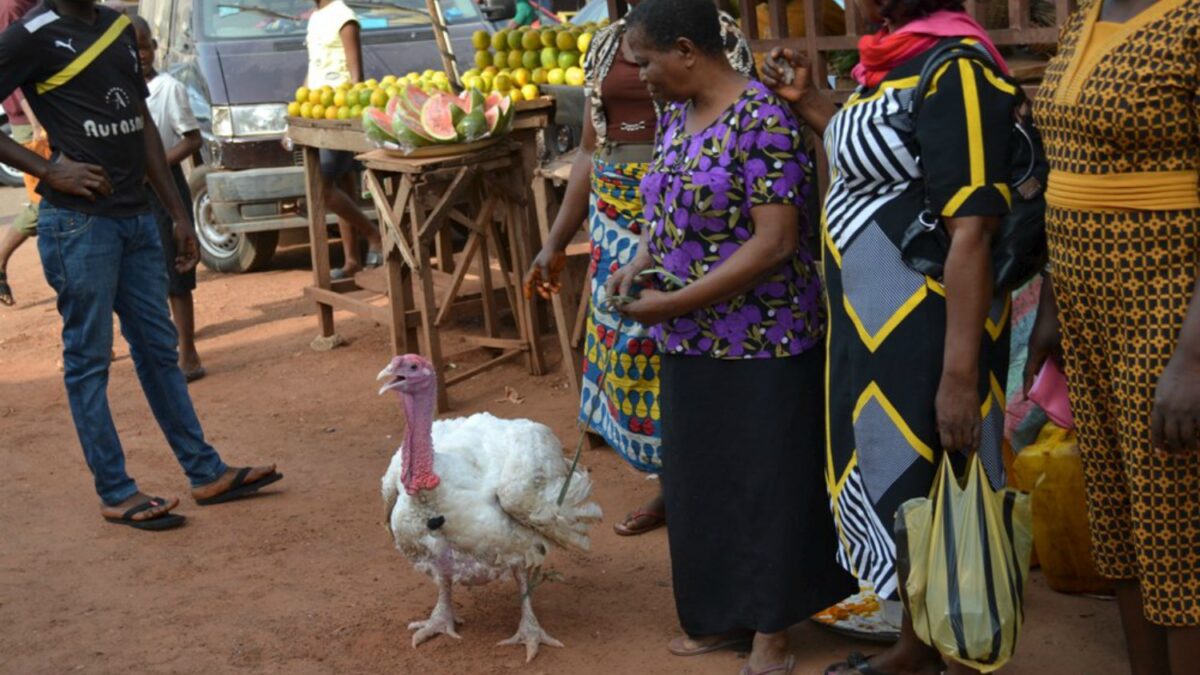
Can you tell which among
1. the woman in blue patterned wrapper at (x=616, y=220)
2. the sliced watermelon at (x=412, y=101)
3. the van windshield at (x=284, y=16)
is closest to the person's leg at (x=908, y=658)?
the woman in blue patterned wrapper at (x=616, y=220)

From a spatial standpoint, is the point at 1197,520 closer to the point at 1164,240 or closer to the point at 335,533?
the point at 1164,240

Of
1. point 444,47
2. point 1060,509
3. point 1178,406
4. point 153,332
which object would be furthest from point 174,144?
point 1178,406

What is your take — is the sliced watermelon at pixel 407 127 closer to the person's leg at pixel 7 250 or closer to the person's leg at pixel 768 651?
the person's leg at pixel 768 651

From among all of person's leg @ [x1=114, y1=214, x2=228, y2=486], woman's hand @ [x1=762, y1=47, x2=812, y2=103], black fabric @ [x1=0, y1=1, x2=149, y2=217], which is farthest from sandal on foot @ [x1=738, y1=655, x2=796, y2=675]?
black fabric @ [x1=0, y1=1, x2=149, y2=217]

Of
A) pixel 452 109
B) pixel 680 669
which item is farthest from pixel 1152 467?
pixel 452 109

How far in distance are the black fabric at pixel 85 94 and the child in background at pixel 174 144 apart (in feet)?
7.60

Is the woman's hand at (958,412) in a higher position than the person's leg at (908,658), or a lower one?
higher

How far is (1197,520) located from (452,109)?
4.42m

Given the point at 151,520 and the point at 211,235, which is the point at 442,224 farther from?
the point at 211,235

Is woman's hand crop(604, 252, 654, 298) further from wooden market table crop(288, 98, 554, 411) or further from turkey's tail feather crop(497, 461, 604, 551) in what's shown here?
wooden market table crop(288, 98, 554, 411)

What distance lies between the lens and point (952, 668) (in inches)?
137

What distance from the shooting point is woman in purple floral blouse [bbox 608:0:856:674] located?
3586 mm

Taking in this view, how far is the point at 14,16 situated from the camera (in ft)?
29.7

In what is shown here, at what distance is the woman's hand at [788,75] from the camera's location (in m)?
3.65
